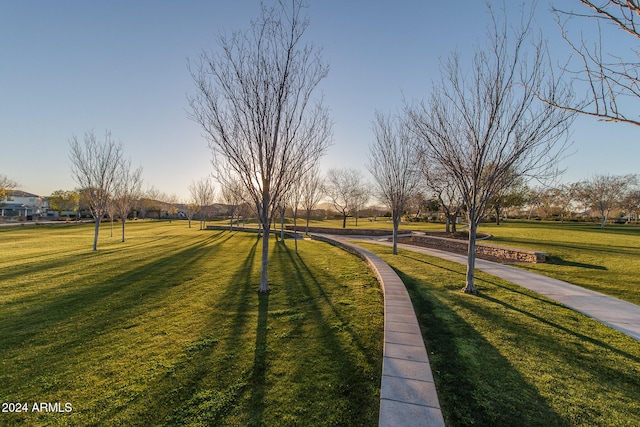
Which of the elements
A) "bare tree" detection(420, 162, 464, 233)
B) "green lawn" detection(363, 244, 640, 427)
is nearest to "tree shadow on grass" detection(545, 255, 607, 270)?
"bare tree" detection(420, 162, 464, 233)

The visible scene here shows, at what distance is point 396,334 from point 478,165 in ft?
17.0

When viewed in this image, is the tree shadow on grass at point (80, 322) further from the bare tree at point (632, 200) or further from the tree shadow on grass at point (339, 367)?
the bare tree at point (632, 200)

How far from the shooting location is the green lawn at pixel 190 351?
2.75 meters

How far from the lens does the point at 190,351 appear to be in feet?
12.9

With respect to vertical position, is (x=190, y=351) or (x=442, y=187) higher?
(x=442, y=187)

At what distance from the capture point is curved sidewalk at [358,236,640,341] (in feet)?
16.7

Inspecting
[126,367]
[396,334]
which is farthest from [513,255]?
[126,367]

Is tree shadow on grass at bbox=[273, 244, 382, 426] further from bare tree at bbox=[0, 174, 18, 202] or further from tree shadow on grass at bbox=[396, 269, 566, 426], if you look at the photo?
bare tree at bbox=[0, 174, 18, 202]

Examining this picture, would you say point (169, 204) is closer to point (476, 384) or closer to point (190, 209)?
point (190, 209)

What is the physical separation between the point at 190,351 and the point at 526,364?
482cm

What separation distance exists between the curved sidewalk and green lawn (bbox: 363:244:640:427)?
1.28 ft

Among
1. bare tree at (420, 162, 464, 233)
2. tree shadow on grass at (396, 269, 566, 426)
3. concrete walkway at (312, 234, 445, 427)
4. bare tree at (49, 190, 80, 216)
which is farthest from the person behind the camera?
bare tree at (49, 190, 80, 216)

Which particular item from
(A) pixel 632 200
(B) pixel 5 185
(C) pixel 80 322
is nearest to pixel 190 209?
(B) pixel 5 185

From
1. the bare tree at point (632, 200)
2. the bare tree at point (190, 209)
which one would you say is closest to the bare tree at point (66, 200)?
the bare tree at point (190, 209)
